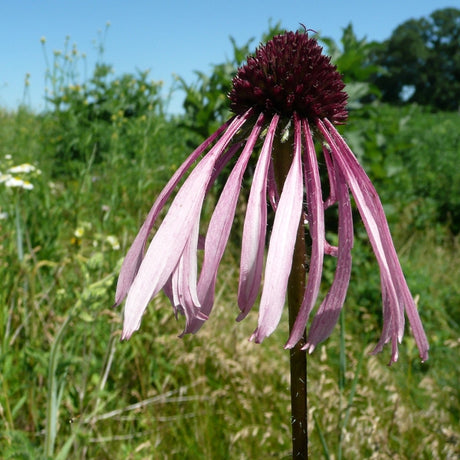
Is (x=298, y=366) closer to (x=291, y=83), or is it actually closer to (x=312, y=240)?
(x=312, y=240)

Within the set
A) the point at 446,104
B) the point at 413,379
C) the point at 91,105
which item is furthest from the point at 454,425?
the point at 446,104

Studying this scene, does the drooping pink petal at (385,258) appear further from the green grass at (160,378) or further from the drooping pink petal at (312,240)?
the green grass at (160,378)

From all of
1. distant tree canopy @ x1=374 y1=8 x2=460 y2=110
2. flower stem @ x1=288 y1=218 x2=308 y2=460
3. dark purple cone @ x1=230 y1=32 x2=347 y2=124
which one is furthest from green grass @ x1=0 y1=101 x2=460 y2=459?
distant tree canopy @ x1=374 y1=8 x2=460 y2=110

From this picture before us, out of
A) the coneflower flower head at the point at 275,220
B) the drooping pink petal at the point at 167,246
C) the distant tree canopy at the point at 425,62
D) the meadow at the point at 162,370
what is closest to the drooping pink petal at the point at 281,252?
the coneflower flower head at the point at 275,220

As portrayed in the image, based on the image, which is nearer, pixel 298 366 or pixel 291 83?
pixel 298 366

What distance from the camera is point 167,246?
1.88 ft

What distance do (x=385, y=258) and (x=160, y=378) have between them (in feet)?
4.70

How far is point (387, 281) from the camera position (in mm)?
547

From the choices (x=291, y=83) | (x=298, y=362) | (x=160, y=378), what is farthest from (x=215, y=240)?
(x=160, y=378)

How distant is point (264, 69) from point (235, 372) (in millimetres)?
1152

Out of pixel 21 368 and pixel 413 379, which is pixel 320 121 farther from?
pixel 413 379

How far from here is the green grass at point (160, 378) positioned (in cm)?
129

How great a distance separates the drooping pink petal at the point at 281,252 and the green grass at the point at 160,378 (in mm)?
500

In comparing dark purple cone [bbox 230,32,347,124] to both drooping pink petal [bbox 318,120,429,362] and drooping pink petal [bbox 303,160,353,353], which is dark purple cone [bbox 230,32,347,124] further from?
drooping pink petal [bbox 303,160,353,353]
